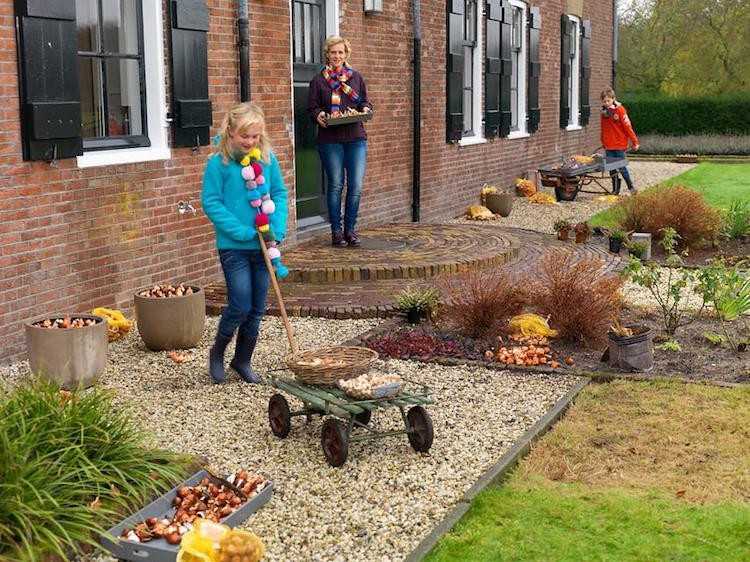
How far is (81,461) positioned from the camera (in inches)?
170

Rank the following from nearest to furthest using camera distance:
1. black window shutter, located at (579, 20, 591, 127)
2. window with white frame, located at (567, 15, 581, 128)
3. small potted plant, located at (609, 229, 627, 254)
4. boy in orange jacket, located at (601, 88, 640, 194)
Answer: small potted plant, located at (609, 229, 627, 254) → boy in orange jacket, located at (601, 88, 640, 194) → window with white frame, located at (567, 15, 581, 128) → black window shutter, located at (579, 20, 591, 127)

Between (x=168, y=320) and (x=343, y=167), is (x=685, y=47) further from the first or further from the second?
(x=168, y=320)

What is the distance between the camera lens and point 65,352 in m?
6.39

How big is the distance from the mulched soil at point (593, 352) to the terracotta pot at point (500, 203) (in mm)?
7448

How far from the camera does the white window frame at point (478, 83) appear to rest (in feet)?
53.2

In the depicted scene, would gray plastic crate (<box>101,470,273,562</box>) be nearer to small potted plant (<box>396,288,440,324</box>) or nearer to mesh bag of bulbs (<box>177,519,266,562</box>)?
mesh bag of bulbs (<box>177,519,266,562</box>)

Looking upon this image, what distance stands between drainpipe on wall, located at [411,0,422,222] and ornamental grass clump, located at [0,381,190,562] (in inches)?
370

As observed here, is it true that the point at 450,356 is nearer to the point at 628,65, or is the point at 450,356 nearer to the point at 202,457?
the point at 202,457

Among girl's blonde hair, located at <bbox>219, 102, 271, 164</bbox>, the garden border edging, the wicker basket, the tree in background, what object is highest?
the tree in background

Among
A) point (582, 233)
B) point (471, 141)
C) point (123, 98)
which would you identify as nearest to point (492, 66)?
point (471, 141)

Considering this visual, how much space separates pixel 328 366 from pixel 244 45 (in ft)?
16.7

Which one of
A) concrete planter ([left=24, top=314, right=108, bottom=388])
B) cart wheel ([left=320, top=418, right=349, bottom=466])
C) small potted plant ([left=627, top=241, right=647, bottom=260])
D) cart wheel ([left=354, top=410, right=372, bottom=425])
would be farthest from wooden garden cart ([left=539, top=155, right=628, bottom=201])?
cart wheel ([left=320, top=418, right=349, bottom=466])

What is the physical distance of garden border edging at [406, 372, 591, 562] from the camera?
Answer: 422 cm

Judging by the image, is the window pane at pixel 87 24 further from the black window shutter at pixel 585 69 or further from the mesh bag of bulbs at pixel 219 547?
the black window shutter at pixel 585 69
